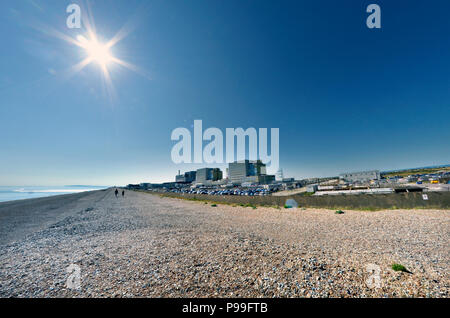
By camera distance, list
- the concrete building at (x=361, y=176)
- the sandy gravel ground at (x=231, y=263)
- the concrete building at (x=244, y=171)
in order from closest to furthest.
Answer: the sandy gravel ground at (x=231, y=263), the concrete building at (x=361, y=176), the concrete building at (x=244, y=171)

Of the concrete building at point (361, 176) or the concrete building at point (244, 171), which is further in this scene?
the concrete building at point (244, 171)

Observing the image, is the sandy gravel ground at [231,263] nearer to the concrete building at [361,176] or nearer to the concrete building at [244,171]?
the concrete building at [361,176]

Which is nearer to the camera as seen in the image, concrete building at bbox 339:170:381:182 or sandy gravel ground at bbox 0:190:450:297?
sandy gravel ground at bbox 0:190:450:297

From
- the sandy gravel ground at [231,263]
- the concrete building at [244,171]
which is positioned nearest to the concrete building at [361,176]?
the concrete building at [244,171]

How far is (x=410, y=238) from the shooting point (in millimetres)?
9500

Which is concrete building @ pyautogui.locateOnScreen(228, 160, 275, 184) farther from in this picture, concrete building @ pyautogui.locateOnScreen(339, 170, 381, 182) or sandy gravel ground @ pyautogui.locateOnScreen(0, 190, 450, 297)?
sandy gravel ground @ pyautogui.locateOnScreen(0, 190, 450, 297)

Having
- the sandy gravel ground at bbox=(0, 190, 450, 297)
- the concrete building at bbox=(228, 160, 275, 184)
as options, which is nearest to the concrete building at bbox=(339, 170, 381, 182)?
the concrete building at bbox=(228, 160, 275, 184)

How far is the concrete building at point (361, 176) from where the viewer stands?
90.6m

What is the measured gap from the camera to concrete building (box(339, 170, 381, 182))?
90.6m
